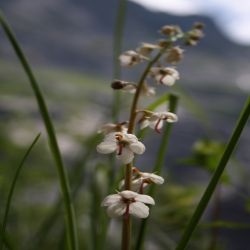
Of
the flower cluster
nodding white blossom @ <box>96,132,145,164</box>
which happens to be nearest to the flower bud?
the flower cluster

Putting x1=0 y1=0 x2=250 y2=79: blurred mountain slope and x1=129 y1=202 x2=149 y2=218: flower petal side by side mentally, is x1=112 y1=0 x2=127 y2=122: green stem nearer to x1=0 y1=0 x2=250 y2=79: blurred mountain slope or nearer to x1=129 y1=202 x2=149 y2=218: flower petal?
x1=129 y1=202 x2=149 y2=218: flower petal

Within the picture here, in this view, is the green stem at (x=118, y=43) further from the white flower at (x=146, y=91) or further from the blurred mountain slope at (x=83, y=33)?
A: the blurred mountain slope at (x=83, y=33)

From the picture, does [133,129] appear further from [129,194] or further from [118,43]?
[118,43]

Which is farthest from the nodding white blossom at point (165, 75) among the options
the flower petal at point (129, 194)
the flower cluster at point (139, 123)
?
the flower petal at point (129, 194)

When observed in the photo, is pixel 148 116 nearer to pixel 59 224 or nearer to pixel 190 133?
pixel 59 224

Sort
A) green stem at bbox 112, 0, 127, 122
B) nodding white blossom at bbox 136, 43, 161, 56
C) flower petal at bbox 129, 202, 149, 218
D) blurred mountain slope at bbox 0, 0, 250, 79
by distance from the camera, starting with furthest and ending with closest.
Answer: blurred mountain slope at bbox 0, 0, 250, 79
green stem at bbox 112, 0, 127, 122
nodding white blossom at bbox 136, 43, 161, 56
flower petal at bbox 129, 202, 149, 218

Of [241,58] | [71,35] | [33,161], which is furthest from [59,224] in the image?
[241,58]

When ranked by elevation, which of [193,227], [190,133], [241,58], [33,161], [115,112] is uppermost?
[241,58]

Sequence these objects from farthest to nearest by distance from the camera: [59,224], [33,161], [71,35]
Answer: [71,35], [33,161], [59,224]
